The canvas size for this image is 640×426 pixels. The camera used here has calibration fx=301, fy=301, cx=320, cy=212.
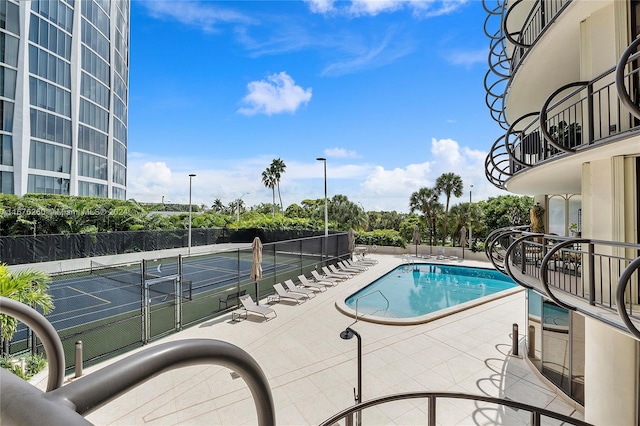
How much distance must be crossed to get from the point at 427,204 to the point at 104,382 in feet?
128

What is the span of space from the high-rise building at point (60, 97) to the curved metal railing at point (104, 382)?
1924 inches

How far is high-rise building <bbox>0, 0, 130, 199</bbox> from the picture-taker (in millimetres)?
35094

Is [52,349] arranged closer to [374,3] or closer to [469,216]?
[374,3]

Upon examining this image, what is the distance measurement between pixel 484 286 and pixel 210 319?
1718 cm

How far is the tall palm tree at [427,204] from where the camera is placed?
36812 mm

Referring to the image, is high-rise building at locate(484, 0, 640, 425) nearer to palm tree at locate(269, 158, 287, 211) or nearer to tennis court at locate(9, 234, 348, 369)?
tennis court at locate(9, 234, 348, 369)

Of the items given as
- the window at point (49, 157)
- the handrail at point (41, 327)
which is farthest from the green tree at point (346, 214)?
the handrail at point (41, 327)

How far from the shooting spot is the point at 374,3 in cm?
1123

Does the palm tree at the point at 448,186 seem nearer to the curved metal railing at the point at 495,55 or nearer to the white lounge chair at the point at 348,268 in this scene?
the white lounge chair at the point at 348,268

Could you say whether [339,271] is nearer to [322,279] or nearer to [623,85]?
[322,279]

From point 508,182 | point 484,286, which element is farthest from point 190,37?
point 484,286

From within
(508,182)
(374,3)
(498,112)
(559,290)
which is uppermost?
(374,3)

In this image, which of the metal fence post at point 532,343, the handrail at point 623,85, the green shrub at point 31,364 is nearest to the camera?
the handrail at point 623,85

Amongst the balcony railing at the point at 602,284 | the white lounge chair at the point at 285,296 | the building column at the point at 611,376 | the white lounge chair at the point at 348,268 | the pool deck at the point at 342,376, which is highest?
the balcony railing at the point at 602,284
